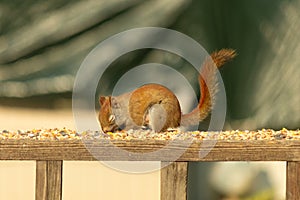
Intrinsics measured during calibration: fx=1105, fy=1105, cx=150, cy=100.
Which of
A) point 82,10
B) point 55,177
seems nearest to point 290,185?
point 55,177

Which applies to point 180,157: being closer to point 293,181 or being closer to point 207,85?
point 293,181

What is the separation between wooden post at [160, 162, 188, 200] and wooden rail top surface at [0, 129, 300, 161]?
1.3 inches

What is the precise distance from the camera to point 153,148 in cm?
437

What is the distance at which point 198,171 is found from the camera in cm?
533

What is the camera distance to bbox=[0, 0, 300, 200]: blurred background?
5039 millimetres

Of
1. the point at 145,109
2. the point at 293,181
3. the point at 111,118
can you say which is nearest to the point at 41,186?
the point at 111,118

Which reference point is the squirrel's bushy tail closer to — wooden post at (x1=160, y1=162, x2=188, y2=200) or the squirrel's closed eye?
the squirrel's closed eye

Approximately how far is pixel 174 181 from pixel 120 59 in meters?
0.91

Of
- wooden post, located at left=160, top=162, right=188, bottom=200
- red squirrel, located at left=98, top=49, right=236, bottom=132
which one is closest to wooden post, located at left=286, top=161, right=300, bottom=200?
wooden post, located at left=160, top=162, right=188, bottom=200

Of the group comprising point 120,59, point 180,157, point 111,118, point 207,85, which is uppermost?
point 120,59

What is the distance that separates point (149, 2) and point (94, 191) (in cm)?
91

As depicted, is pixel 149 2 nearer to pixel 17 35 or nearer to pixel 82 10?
pixel 82 10

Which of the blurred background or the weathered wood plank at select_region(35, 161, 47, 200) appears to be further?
the blurred background

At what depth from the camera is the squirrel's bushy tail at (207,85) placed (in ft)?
15.8
